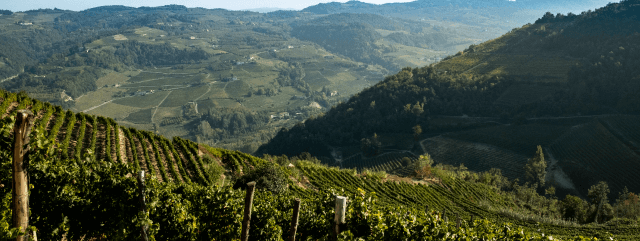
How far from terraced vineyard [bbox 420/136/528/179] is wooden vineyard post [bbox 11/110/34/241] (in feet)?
304

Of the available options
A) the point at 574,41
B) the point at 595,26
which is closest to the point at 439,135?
the point at 574,41

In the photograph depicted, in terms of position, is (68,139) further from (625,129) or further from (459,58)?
(459,58)

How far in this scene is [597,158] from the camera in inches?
3061

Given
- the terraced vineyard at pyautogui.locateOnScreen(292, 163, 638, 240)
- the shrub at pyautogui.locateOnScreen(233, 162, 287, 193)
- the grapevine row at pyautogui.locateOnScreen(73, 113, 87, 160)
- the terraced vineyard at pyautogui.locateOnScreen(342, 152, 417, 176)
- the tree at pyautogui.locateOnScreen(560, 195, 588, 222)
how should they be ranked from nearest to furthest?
1. the grapevine row at pyautogui.locateOnScreen(73, 113, 87, 160)
2. the shrub at pyautogui.locateOnScreen(233, 162, 287, 193)
3. the terraced vineyard at pyautogui.locateOnScreen(292, 163, 638, 240)
4. the tree at pyautogui.locateOnScreen(560, 195, 588, 222)
5. the terraced vineyard at pyautogui.locateOnScreen(342, 152, 417, 176)

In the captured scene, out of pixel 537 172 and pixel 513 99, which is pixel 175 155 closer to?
Result: pixel 537 172

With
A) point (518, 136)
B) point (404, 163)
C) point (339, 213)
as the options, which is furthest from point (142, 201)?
point (518, 136)

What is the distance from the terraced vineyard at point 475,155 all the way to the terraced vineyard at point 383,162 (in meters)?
8.60

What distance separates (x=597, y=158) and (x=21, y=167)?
4024 inches

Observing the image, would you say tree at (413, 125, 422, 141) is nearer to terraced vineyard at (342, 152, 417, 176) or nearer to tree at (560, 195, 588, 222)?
terraced vineyard at (342, 152, 417, 176)

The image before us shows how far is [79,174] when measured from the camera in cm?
1223

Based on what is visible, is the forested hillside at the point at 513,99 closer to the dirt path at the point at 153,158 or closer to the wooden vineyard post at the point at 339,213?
the dirt path at the point at 153,158

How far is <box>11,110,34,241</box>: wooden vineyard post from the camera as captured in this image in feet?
21.0

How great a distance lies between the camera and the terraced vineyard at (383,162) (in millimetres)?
95650

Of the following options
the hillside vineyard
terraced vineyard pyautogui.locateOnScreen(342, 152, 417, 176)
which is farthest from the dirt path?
terraced vineyard pyautogui.locateOnScreen(342, 152, 417, 176)
